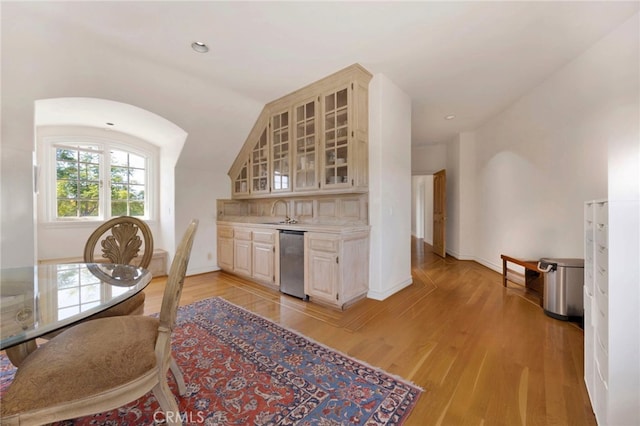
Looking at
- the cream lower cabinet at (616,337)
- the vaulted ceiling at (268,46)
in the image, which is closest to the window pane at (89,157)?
the vaulted ceiling at (268,46)

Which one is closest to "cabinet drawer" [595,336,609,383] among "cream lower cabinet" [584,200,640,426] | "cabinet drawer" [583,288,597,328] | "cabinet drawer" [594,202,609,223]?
"cream lower cabinet" [584,200,640,426]

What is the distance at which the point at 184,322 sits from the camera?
2.33 metres

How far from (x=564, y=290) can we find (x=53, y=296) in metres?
3.90

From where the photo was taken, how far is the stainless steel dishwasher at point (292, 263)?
9.61 ft

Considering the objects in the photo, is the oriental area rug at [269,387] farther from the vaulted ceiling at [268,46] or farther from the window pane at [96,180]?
the window pane at [96,180]

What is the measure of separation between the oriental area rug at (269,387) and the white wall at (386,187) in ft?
4.37

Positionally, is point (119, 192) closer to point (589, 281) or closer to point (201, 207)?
point (201, 207)

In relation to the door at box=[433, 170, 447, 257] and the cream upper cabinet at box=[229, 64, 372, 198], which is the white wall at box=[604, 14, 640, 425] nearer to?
the cream upper cabinet at box=[229, 64, 372, 198]

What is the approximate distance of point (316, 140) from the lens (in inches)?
125

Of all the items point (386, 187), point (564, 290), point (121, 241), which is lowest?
point (564, 290)

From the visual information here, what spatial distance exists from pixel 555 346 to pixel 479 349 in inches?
24.9

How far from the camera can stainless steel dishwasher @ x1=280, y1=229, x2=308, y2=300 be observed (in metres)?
2.93

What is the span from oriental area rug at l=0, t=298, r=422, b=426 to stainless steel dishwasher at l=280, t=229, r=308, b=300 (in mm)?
858

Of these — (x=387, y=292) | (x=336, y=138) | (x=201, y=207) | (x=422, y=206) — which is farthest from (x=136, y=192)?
(x=422, y=206)
